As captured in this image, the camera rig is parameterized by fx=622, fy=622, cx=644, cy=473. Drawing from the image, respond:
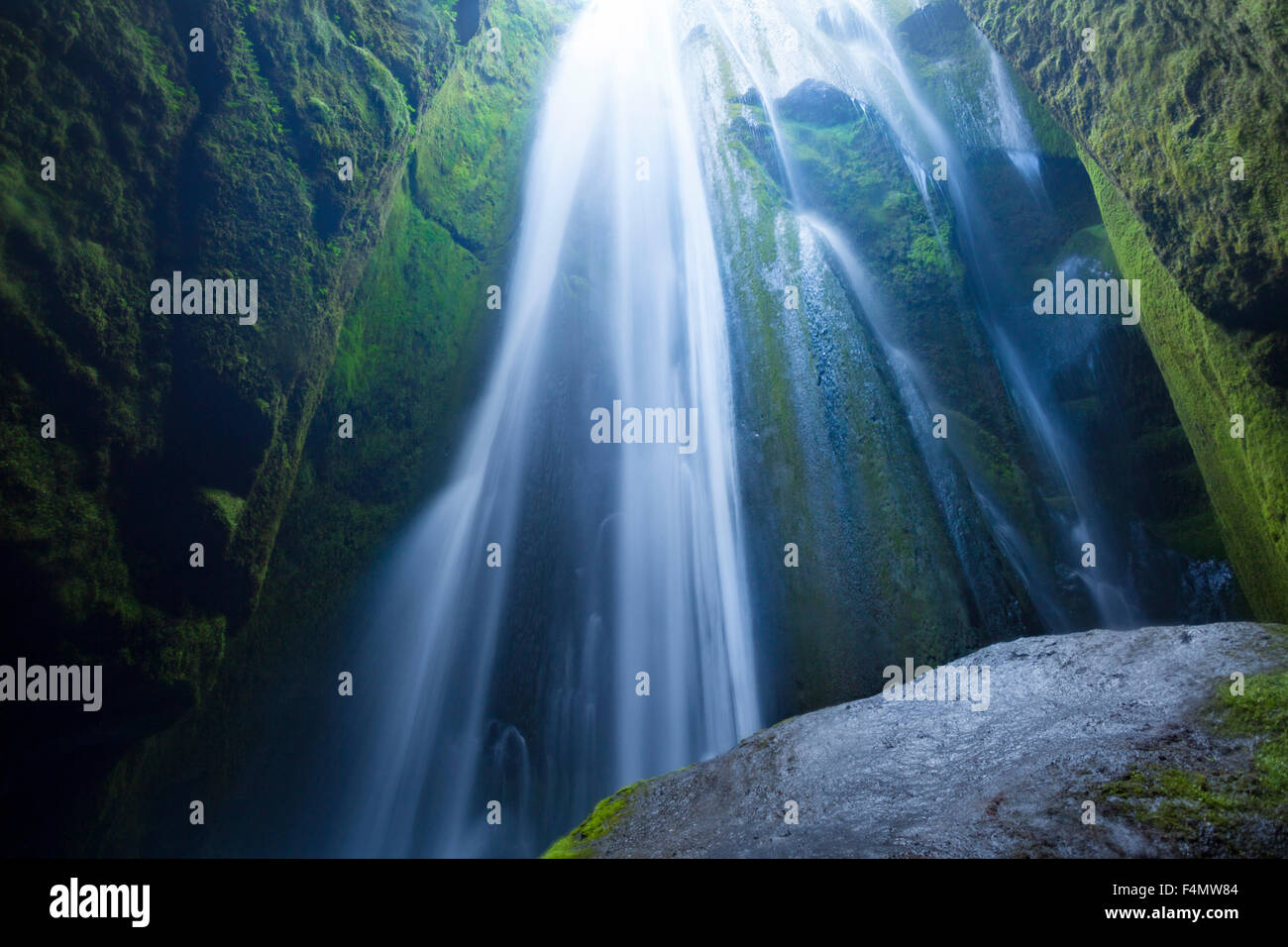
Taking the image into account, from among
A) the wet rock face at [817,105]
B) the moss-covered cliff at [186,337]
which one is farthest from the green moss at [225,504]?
the wet rock face at [817,105]

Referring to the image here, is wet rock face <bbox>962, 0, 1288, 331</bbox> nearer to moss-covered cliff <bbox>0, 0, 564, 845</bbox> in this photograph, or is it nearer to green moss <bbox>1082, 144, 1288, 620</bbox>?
green moss <bbox>1082, 144, 1288, 620</bbox>

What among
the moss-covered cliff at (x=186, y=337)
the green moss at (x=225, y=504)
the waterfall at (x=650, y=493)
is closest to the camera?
the moss-covered cliff at (x=186, y=337)

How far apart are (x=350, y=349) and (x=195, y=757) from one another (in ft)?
20.6

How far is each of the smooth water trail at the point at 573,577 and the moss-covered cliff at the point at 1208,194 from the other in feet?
18.0

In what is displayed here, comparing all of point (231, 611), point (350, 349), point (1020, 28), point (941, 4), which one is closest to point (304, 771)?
point (231, 611)

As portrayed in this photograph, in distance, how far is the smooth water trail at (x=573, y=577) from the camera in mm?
9102

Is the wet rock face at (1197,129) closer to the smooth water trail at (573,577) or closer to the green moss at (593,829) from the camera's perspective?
the smooth water trail at (573,577)

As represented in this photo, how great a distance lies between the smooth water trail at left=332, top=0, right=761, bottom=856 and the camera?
9102 mm

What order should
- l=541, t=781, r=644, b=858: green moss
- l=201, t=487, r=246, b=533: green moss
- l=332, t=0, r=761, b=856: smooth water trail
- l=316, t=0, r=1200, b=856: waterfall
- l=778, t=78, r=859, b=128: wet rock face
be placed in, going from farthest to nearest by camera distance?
l=778, t=78, r=859, b=128: wet rock face < l=332, t=0, r=761, b=856: smooth water trail < l=316, t=0, r=1200, b=856: waterfall < l=201, t=487, r=246, b=533: green moss < l=541, t=781, r=644, b=858: green moss

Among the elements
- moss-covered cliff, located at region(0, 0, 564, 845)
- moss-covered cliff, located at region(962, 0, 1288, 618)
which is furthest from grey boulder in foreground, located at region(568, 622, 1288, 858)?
moss-covered cliff, located at region(0, 0, 564, 845)

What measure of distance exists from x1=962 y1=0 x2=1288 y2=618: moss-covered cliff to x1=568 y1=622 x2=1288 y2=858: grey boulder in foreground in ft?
10.1

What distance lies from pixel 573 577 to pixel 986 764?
24.3ft

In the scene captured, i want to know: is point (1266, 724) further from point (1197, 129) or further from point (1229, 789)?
point (1197, 129)
